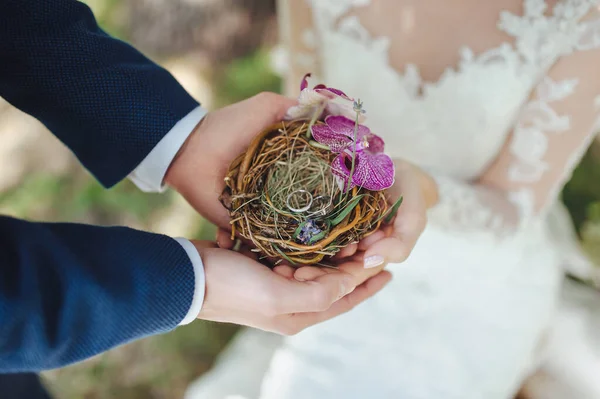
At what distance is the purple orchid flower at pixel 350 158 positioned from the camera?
867 millimetres

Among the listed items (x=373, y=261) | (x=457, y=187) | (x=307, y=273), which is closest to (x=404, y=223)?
(x=373, y=261)

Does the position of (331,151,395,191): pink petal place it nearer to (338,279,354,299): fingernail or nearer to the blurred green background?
(338,279,354,299): fingernail

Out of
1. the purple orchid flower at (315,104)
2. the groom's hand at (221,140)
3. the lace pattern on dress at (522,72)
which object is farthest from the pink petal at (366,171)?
the lace pattern on dress at (522,72)

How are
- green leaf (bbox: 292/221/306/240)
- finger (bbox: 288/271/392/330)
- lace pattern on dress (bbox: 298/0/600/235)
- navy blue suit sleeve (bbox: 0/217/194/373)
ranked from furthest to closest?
1. lace pattern on dress (bbox: 298/0/600/235)
2. finger (bbox: 288/271/392/330)
3. green leaf (bbox: 292/221/306/240)
4. navy blue suit sleeve (bbox: 0/217/194/373)

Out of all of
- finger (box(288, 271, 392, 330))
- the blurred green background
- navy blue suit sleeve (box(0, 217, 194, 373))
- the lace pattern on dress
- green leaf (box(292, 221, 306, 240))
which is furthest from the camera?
the blurred green background

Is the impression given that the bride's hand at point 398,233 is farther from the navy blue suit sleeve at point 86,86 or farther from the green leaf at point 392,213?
the navy blue suit sleeve at point 86,86

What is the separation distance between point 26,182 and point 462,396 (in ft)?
6.77

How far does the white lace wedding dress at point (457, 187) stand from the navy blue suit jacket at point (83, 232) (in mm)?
514

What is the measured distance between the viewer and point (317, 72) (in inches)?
58.1

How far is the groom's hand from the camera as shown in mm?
1036

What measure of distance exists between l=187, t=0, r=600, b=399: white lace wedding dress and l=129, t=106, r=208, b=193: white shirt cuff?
1.54 ft

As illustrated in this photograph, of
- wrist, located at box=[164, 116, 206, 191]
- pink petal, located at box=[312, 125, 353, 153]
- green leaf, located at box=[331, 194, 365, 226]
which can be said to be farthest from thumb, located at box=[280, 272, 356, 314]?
wrist, located at box=[164, 116, 206, 191]

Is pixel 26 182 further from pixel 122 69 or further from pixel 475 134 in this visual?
pixel 475 134

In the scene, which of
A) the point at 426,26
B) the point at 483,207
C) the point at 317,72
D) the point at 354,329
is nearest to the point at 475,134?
the point at 483,207
